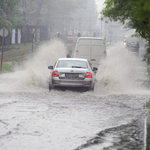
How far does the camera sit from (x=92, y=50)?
60.4 ft

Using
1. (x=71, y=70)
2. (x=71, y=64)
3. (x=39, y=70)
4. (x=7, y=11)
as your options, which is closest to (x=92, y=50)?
Answer: (x=39, y=70)

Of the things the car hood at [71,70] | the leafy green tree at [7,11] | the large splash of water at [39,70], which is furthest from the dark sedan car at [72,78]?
the leafy green tree at [7,11]

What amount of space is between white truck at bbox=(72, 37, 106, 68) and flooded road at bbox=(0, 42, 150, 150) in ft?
10.1

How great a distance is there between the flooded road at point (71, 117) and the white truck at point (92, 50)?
10.1ft

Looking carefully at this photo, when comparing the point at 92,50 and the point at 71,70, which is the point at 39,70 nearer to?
the point at 92,50

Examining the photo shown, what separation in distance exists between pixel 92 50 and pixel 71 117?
9.97 metres

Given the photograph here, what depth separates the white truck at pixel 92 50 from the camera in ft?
60.0

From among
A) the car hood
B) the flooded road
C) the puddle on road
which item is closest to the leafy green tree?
the flooded road

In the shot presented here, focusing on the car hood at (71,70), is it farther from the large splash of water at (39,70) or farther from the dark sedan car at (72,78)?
the large splash of water at (39,70)

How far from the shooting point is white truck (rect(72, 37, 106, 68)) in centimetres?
1830

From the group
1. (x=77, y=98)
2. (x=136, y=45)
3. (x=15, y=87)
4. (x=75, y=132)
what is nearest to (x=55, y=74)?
(x=77, y=98)

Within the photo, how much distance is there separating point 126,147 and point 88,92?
23.4 feet

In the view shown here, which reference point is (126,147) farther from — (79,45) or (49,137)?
(79,45)

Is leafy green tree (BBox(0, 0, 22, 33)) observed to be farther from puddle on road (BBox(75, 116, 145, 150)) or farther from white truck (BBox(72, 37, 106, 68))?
puddle on road (BBox(75, 116, 145, 150))
